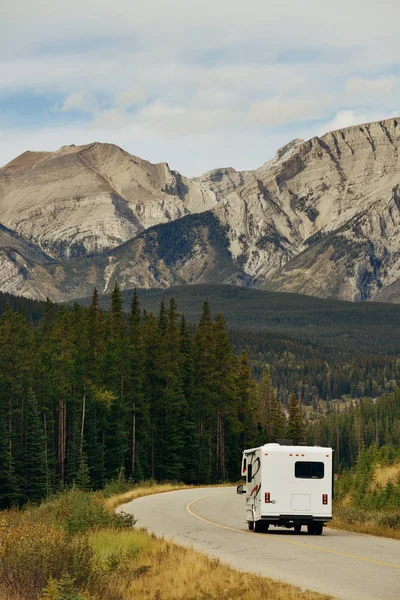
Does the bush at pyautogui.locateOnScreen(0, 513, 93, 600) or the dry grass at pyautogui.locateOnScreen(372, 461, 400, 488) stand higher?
the bush at pyautogui.locateOnScreen(0, 513, 93, 600)

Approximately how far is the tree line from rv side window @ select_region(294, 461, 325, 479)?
4204cm

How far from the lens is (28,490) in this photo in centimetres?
7381

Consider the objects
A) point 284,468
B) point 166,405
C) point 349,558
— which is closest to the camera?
point 349,558

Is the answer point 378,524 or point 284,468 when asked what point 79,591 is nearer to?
point 284,468

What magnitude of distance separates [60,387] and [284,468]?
1871 inches

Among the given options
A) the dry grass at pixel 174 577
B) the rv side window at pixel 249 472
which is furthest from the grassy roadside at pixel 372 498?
the dry grass at pixel 174 577

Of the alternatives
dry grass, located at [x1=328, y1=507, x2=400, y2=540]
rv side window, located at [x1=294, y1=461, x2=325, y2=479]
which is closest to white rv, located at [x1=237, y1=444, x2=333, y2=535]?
rv side window, located at [x1=294, y1=461, x2=325, y2=479]

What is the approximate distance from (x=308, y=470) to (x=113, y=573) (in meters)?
12.2

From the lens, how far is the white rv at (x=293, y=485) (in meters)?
30.3

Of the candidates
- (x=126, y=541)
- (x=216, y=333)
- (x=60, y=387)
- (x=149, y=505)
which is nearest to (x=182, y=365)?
(x=216, y=333)

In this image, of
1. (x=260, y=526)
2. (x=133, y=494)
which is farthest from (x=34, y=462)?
(x=260, y=526)

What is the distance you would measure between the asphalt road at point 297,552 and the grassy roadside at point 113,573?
0.97 meters

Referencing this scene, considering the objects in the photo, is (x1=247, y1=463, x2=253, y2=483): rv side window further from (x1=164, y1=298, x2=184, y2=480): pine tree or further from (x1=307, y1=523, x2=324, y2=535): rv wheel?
(x1=164, y1=298, x2=184, y2=480): pine tree

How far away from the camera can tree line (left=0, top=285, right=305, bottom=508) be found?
76000 mm
